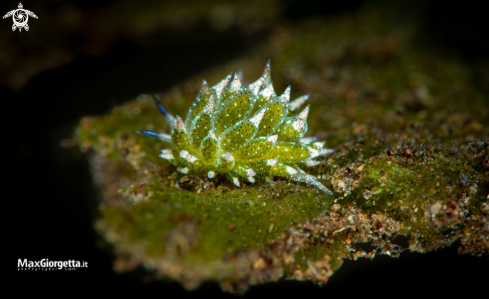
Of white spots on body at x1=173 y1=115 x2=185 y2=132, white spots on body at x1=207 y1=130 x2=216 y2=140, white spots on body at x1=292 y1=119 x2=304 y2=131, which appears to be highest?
white spots on body at x1=173 y1=115 x2=185 y2=132

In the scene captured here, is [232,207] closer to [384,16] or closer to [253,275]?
[253,275]

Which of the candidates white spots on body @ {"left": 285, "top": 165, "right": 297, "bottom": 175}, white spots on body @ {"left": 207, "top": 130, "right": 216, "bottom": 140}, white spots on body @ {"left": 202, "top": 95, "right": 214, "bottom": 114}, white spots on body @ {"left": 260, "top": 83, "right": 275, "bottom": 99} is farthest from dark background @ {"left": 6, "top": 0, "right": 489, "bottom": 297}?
white spots on body @ {"left": 260, "top": 83, "right": 275, "bottom": 99}

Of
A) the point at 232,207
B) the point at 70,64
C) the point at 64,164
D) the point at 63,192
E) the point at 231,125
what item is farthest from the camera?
the point at 70,64

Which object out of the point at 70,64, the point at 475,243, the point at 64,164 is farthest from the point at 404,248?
the point at 70,64

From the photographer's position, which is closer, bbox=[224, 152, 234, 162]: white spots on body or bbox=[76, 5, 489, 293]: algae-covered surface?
bbox=[76, 5, 489, 293]: algae-covered surface

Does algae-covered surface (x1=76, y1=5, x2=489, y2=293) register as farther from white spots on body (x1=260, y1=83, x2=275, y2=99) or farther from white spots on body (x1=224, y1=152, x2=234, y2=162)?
white spots on body (x1=260, y1=83, x2=275, y2=99)

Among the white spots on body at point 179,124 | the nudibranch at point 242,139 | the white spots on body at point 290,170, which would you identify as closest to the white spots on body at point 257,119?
the nudibranch at point 242,139

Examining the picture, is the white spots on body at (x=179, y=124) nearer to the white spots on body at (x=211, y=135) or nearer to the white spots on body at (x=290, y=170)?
the white spots on body at (x=211, y=135)
